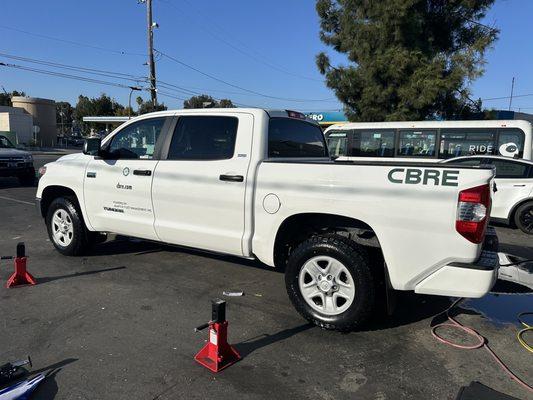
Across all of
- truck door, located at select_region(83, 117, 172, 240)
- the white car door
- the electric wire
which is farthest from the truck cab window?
the white car door

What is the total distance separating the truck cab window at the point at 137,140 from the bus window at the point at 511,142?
1108cm

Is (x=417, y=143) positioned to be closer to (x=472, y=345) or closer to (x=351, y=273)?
(x=472, y=345)

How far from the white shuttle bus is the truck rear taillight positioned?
9.91m

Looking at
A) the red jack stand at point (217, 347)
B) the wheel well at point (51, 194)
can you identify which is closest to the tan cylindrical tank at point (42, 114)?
the wheel well at point (51, 194)

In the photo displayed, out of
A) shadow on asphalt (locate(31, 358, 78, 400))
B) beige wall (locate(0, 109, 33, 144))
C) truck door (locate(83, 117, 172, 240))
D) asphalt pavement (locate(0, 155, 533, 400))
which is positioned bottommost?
shadow on asphalt (locate(31, 358, 78, 400))

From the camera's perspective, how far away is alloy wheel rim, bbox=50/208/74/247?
6.03 metres

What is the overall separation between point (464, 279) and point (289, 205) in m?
1.55

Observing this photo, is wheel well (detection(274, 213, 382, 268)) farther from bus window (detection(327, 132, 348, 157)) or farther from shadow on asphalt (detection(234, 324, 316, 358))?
bus window (detection(327, 132, 348, 157))

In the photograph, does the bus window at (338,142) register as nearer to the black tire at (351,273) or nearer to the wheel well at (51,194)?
the wheel well at (51,194)

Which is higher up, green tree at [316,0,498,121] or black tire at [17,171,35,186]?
green tree at [316,0,498,121]

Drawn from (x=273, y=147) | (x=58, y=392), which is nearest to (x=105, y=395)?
(x=58, y=392)

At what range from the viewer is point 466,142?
13453 mm

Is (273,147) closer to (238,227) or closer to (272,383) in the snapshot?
(238,227)

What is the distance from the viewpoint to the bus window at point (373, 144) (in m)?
14.8
